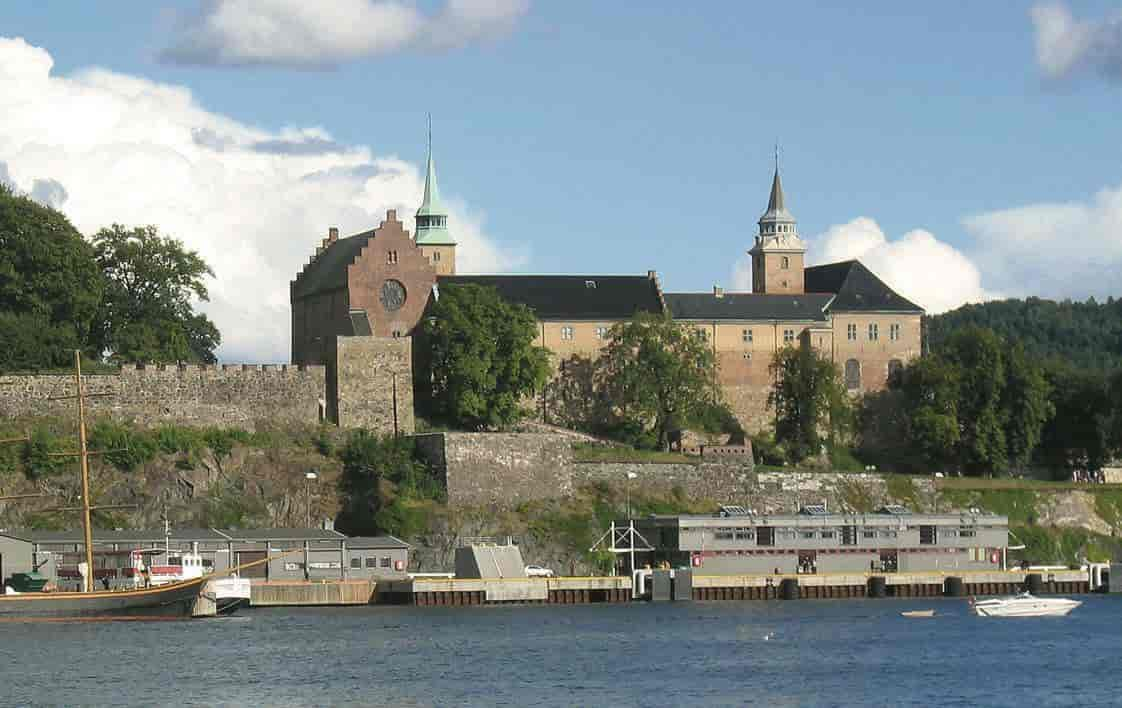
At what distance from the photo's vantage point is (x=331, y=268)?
115875 mm

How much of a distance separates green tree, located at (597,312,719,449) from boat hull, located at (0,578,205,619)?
3732cm

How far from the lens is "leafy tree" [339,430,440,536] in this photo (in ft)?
323

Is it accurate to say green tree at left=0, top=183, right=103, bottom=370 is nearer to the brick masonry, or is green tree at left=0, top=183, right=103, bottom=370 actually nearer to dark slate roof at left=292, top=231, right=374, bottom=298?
dark slate roof at left=292, top=231, right=374, bottom=298

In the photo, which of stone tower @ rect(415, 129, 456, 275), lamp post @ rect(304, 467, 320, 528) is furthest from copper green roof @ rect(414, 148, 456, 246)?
lamp post @ rect(304, 467, 320, 528)

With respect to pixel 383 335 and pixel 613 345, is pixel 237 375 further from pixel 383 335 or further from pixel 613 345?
A: pixel 613 345

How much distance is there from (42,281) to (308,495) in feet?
51.1

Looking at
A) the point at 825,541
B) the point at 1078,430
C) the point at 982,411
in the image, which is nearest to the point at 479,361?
the point at 825,541

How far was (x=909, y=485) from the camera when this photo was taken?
113062 mm

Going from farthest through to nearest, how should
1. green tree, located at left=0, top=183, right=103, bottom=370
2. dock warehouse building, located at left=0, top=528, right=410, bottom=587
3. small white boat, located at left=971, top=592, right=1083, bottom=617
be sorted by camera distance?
green tree, located at left=0, top=183, right=103, bottom=370
small white boat, located at left=971, top=592, right=1083, bottom=617
dock warehouse building, located at left=0, top=528, right=410, bottom=587

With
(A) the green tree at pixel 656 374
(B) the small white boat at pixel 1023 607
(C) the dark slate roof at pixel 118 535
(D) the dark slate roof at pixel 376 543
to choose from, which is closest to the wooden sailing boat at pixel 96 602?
(C) the dark slate roof at pixel 118 535

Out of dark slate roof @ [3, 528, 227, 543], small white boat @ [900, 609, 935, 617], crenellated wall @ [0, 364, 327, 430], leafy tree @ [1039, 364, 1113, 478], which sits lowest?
small white boat @ [900, 609, 935, 617]

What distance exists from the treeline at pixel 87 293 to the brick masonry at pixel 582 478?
578 inches

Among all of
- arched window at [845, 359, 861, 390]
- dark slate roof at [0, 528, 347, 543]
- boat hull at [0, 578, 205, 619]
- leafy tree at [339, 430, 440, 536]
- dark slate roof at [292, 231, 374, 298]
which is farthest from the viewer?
arched window at [845, 359, 861, 390]

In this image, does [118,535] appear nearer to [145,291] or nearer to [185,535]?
[185,535]
